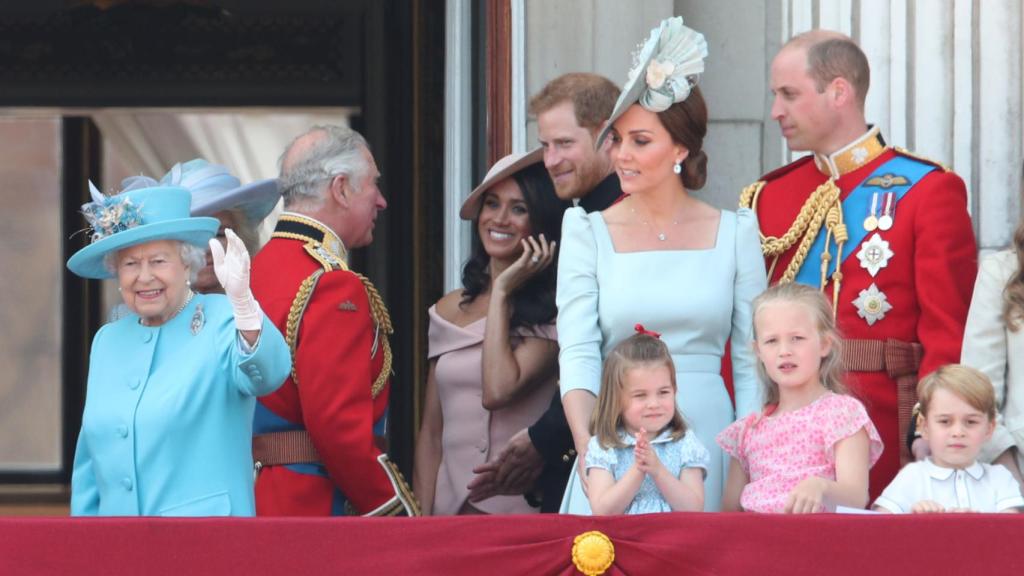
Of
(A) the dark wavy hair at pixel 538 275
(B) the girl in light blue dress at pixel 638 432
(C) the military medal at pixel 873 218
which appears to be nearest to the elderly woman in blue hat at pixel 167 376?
(B) the girl in light blue dress at pixel 638 432

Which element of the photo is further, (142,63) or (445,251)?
(142,63)

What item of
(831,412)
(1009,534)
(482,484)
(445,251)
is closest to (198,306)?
(482,484)

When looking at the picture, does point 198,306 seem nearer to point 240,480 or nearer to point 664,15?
point 240,480

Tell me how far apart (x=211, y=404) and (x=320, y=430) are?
1.36ft

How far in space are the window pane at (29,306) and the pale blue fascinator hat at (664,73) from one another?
684 cm

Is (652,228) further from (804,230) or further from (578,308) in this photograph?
(804,230)


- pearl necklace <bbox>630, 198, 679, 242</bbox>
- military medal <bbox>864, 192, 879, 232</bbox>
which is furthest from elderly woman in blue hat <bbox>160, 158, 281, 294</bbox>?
military medal <bbox>864, 192, 879, 232</bbox>

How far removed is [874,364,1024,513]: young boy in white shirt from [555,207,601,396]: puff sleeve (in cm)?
65

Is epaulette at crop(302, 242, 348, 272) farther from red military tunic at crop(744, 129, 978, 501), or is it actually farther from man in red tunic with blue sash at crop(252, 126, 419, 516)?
red military tunic at crop(744, 129, 978, 501)

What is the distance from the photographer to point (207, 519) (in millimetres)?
3896

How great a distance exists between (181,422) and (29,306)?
695 cm

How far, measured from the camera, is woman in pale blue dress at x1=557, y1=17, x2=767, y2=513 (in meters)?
4.41

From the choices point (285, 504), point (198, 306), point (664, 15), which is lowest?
point (285, 504)

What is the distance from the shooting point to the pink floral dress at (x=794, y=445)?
4148mm
